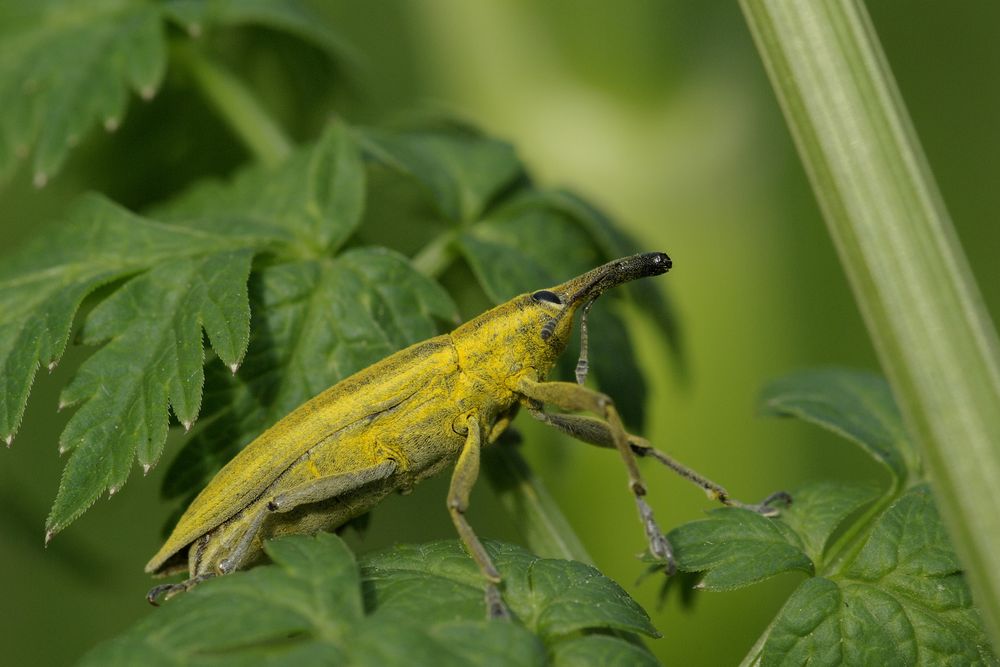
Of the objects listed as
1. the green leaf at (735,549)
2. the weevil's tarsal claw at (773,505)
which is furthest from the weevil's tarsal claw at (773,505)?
the green leaf at (735,549)

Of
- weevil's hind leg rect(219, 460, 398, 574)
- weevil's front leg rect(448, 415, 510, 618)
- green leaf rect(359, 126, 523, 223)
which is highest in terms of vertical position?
green leaf rect(359, 126, 523, 223)

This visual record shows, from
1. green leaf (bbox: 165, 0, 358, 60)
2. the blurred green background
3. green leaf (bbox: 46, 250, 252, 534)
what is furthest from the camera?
the blurred green background

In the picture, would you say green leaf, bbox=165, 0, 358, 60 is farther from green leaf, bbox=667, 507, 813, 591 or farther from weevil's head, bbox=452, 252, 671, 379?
green leaf, bbox=667, 507, 813, 591

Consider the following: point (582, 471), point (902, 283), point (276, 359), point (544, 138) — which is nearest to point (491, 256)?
point (276, 359)

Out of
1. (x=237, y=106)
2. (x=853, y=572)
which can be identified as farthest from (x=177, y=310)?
(x=853, y=572)

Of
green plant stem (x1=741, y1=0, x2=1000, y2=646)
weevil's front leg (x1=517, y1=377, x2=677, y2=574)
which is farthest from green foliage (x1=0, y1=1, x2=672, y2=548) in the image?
green plant stem (x1=741, y1=0, x2=1000, y2=646)

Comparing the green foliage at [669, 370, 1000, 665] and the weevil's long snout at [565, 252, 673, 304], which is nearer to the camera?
the green foliage at [669, 370, 1000, 665]

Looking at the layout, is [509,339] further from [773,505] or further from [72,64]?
[72,64]

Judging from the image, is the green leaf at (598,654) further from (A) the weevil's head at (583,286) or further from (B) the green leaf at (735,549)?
(A) the weevil's head at (583,286)
